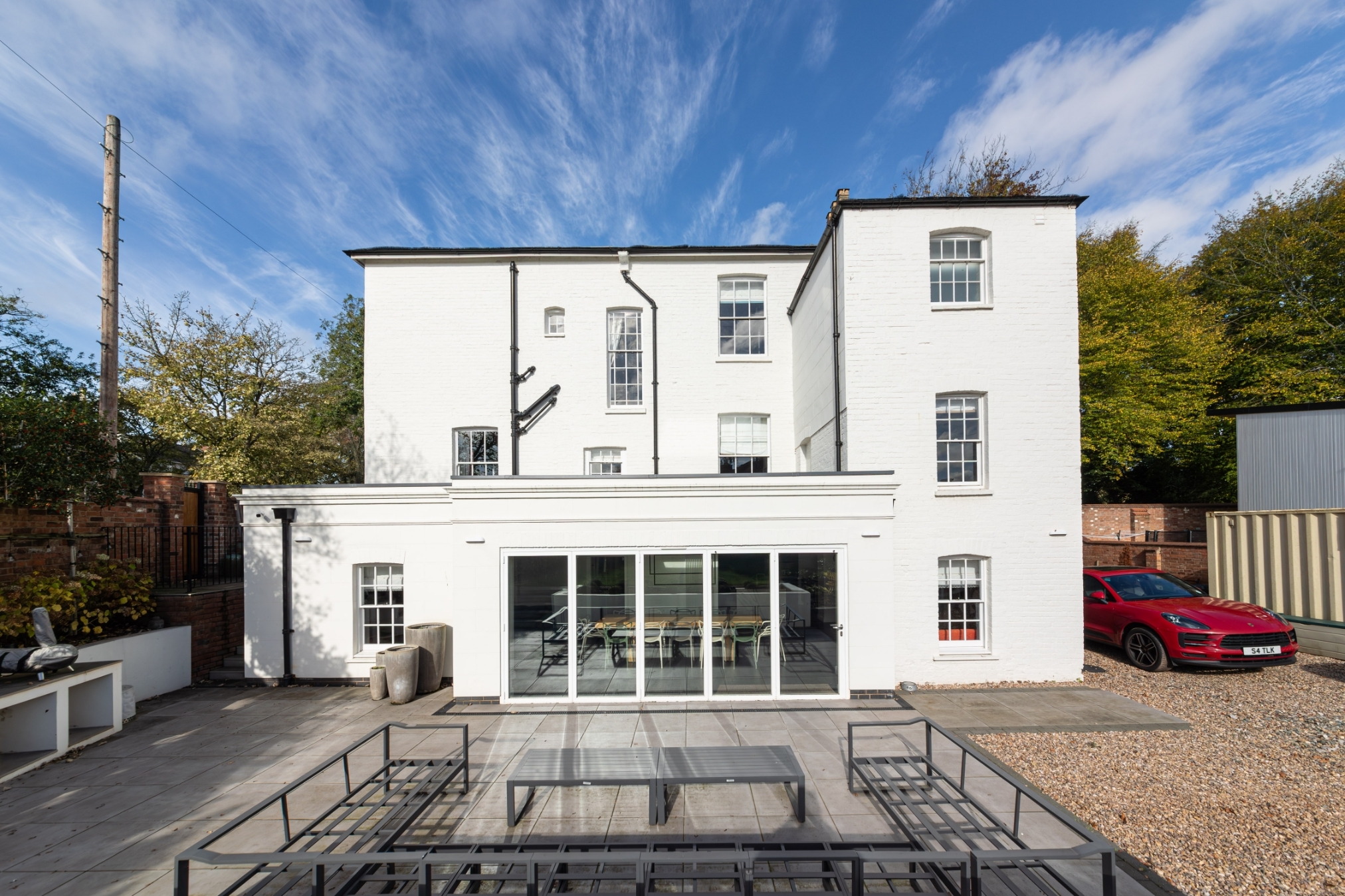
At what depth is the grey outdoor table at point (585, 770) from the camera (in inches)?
189

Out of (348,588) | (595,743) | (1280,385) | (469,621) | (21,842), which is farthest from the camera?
(1280,385)

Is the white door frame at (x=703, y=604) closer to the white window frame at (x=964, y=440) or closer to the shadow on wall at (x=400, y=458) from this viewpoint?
the white window frame at (x=964, y=440)

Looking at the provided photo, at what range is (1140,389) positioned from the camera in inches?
753

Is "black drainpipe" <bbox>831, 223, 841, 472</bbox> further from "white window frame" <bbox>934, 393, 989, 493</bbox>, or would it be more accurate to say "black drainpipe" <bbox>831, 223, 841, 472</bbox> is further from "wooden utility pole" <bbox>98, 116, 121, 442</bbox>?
"wooden utility pole" <bbox>98, 116, 121, 442</bbox>

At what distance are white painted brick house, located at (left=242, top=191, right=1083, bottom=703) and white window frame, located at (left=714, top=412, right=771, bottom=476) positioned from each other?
0.96 m

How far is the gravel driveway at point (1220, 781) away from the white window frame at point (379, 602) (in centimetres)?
964

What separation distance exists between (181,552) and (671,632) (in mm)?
10311

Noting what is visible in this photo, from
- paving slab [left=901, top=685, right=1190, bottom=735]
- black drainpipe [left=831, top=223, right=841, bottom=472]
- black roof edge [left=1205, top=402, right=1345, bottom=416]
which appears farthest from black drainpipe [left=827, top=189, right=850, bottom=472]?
black roof edge [left=1205, top=402, right=1345, bottom=416]

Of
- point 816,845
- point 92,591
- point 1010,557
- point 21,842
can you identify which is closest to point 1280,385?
point 1010,557

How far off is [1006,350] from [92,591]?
16.4 m

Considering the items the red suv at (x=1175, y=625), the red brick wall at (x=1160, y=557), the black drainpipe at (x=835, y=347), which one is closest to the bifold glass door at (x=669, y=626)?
the black drainpipe at (x=835, y=347)

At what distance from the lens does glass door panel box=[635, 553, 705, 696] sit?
26.5ft

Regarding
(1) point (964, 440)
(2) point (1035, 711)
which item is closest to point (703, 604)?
Answer: (2) point (1035, 711)

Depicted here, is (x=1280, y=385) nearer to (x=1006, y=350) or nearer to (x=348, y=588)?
(x=1006, y=350)
